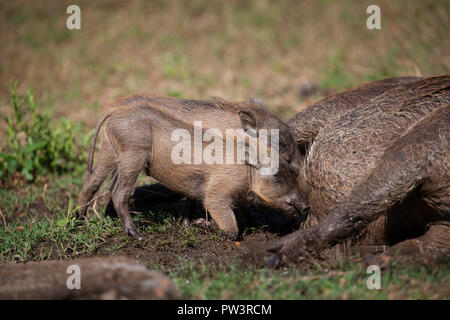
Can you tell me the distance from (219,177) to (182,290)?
1.31 m

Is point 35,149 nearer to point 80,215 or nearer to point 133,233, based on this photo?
point 80,215

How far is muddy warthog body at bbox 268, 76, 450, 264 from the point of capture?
3.51 meters

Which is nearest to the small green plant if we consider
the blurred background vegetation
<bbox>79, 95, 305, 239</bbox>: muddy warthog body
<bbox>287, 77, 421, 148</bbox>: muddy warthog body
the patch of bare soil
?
the blurred background vegetation

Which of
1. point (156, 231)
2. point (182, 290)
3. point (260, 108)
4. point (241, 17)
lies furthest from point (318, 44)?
point (182, 290)

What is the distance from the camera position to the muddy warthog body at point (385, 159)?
3.51 m

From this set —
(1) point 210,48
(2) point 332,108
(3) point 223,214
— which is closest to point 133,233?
(3) point 223,214

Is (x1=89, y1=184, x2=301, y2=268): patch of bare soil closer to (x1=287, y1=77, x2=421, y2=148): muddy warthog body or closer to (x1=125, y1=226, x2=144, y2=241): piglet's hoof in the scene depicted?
(x1=125, y1=226, x2=144, y2=241): piglet's hoof

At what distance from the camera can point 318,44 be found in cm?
926

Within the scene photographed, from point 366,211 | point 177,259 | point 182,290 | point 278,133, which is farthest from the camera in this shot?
point 278,133

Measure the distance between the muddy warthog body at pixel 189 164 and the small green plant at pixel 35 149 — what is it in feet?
6.45

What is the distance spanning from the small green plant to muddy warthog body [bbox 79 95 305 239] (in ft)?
6.45

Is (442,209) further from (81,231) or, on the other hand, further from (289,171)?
(81,231)

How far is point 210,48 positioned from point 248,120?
5.43 m

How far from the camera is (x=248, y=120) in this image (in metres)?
4.25
